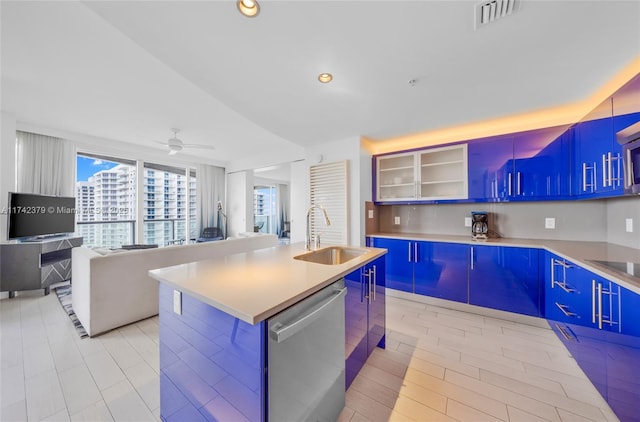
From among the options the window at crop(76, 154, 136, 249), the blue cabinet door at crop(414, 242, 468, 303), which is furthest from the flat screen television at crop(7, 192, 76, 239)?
the blue cabinet door at crop(414, 242, 468, 303)

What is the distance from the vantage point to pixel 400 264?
3.13 metres

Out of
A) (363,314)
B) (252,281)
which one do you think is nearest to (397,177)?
(363,314)

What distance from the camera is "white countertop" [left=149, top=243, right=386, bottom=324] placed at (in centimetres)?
87

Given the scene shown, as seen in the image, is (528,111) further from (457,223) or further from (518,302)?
(518,302)

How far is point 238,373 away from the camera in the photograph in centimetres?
92

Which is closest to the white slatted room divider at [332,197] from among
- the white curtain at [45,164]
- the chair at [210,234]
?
the chair at [210,234]

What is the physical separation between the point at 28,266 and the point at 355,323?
439cm

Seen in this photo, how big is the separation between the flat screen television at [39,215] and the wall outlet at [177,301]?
12.7ft

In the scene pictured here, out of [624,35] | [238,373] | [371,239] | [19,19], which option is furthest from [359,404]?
[19,19]

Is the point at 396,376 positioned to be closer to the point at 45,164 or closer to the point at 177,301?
the point at 177,301

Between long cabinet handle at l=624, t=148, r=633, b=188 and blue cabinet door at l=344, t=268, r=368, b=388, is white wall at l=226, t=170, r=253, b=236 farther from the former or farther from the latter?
long cabinet handle at l=624, t=148, r=633, b=188

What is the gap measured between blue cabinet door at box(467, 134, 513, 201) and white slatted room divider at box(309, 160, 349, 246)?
1.63 meters

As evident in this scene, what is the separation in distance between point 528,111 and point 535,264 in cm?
165

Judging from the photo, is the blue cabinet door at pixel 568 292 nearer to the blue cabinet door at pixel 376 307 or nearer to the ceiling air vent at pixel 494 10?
the blue cabinet door at pixel 376 307
